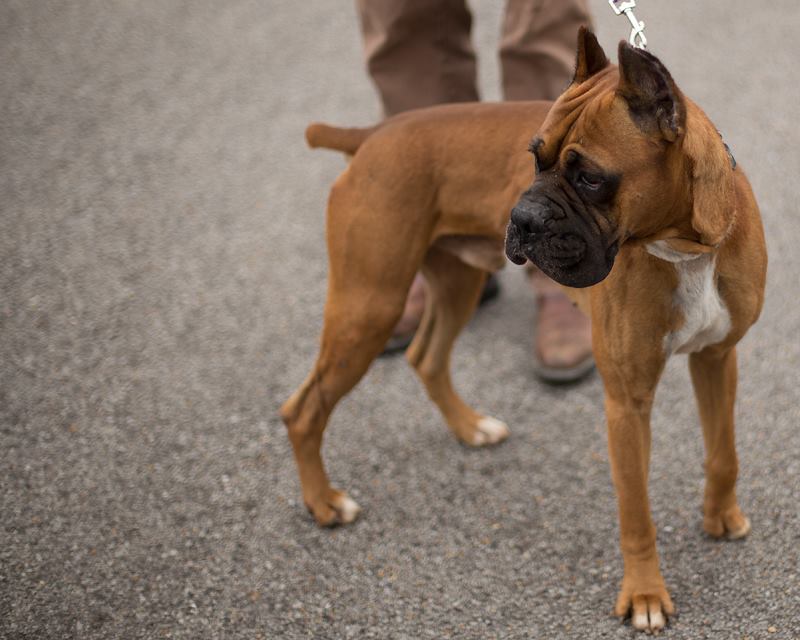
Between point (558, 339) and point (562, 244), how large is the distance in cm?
172

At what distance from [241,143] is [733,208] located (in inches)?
149

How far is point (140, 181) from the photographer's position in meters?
5.27

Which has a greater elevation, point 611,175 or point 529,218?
point 611,175

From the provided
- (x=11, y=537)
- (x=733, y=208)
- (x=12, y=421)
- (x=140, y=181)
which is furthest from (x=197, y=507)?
(x=140, y=181)

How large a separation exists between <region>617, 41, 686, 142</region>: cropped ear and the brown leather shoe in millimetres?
1693

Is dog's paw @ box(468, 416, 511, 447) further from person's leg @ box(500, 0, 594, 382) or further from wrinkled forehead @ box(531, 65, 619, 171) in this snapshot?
wrinkled forehead @ box(531, 65, 619, 171)

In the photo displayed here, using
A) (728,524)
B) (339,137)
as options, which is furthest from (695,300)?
(339,137)

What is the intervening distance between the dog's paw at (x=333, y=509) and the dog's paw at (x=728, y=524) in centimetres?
115

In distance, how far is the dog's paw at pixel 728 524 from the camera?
2.90 meters

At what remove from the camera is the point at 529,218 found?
2.18 metres

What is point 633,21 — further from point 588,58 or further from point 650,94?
point 650,94

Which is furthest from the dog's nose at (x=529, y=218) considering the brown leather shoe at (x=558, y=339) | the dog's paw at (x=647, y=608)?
the brown leather shoe at (x=558, y=339)

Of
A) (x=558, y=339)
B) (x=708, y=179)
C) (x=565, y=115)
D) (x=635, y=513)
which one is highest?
(x=565, y=115)

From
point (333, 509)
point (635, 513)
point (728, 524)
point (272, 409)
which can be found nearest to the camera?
point (635, 513)
